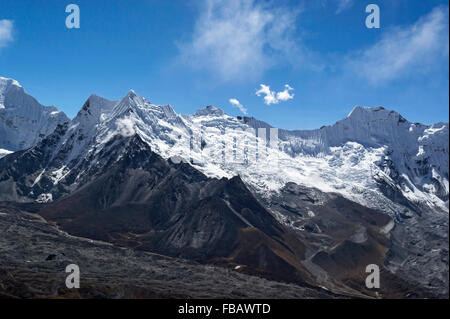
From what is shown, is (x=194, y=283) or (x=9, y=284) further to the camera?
(x=194, y=283)
